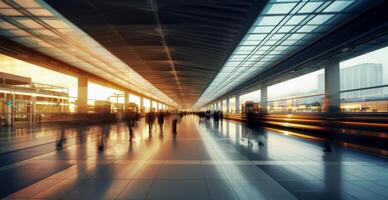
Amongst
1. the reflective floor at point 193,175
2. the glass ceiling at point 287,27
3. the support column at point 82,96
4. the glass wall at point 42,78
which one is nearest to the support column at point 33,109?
the glass wall at point 42,78

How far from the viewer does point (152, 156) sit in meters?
7.73

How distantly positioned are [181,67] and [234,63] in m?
5.57

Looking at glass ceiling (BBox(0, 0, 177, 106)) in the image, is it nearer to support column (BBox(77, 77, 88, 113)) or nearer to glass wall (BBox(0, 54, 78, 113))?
glass wall (BBox(0, 54, 78, 113))

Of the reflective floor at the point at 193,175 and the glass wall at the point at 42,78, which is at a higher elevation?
the glass wall at the point at 42,78

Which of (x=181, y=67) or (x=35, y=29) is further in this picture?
(x=181, y=67)

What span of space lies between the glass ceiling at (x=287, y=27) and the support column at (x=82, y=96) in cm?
1663

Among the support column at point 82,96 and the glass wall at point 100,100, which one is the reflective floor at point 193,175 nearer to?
the support column at point 82,96

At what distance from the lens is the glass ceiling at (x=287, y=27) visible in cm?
1075

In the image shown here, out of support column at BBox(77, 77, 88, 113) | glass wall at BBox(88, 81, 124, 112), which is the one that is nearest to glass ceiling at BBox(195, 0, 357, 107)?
support column at BBox(77, 77, 88, 113)

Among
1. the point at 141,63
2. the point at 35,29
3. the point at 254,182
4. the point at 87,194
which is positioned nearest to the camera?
the point at 87,194

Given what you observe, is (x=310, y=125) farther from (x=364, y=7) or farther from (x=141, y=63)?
(x=141, y=63)

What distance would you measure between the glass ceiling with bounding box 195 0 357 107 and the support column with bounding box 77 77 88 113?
16629mm

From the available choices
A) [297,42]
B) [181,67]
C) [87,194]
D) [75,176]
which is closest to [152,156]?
[75,176]

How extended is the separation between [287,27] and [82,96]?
22.2m
